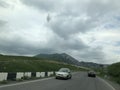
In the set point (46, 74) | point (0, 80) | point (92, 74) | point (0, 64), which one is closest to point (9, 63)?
point (0, 64)

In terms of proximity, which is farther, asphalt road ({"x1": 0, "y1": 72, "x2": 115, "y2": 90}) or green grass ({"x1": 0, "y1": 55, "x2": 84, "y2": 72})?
green grass ({"x1": 0, "y1": 55, "x2": 84, "y2": 72})

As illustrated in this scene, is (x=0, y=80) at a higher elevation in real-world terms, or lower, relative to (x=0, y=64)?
lower

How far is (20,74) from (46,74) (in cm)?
1553

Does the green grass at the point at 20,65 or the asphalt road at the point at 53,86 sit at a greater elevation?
the green grass at the point at 20,65

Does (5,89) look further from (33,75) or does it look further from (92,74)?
(92,74)

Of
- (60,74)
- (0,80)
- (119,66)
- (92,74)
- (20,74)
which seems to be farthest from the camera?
(119,66)

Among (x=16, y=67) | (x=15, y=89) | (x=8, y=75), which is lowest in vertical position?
(x=15, y=89)

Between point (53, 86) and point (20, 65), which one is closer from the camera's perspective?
point (53, 86)

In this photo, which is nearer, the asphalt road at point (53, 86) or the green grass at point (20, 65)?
the asphalt road at point (53, 86)

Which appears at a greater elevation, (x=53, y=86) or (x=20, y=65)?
(x=20, y=65)

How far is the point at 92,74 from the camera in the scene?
2473 inches

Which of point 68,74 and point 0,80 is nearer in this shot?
point 0,80

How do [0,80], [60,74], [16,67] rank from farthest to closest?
1. [16,67]
2. [60,74]
3. [0,80]

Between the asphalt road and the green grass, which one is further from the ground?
the green grass
